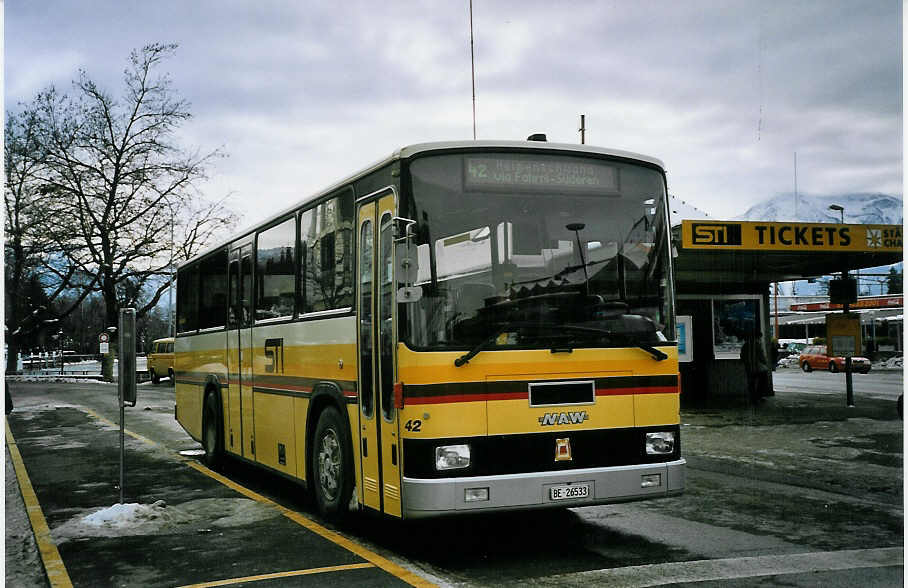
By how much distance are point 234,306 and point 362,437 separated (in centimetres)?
478

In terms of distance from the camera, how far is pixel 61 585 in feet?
22.4

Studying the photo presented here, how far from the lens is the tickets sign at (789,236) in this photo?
19047 millimetres

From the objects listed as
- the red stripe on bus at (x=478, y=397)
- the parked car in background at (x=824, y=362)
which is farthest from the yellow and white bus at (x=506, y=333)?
the parked car in background at (x=824, y=362)

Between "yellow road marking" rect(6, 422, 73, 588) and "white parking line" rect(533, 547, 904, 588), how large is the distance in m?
3.51

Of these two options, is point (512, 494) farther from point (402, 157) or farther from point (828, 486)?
point (828, 486)

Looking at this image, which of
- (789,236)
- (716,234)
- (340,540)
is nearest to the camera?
(340,540)

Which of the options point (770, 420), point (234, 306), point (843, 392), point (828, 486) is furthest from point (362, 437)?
point (843, 392)

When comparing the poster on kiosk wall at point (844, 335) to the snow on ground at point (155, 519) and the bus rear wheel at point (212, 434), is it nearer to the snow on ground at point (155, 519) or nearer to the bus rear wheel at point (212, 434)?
the bus rear wheel at point (212, 434)

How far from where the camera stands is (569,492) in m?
7.06

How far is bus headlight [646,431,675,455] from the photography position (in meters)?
7.47

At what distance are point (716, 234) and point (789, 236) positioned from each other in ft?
5.44

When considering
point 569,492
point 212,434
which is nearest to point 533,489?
point 569,492

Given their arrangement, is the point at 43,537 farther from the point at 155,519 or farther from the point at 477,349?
the point at 477,349

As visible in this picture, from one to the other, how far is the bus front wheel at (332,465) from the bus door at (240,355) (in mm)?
2599
